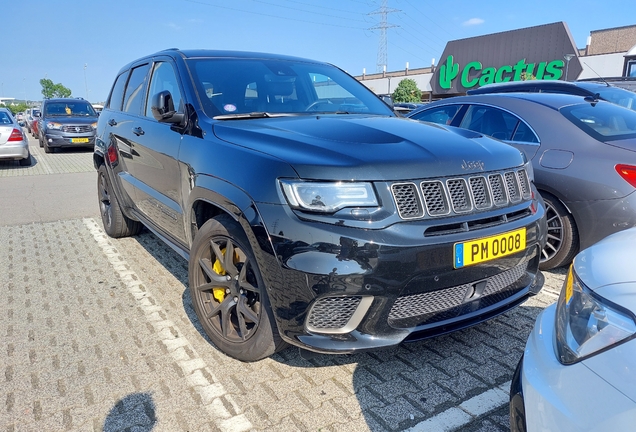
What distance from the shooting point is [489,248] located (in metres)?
2.34

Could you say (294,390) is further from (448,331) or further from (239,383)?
(448,331)

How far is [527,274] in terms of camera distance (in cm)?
274

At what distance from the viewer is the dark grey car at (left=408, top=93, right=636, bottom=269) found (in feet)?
11.8

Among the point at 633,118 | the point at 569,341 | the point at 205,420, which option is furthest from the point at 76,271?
the point at 633,118

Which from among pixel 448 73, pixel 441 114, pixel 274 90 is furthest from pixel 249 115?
pixel 448 73

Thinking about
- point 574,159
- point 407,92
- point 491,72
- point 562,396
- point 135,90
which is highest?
point 491,72

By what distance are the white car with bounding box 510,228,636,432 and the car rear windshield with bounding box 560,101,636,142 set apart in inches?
105

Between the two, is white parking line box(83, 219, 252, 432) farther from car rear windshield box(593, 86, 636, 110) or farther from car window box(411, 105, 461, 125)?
car rear windshield box(593, 86, 636, 110)

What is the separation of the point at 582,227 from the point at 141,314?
3479 mm

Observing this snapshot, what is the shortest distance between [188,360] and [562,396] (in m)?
2.12

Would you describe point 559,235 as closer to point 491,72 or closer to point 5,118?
point 5,118

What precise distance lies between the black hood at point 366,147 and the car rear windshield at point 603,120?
1655 mm

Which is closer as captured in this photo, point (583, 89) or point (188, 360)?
point (188, 360)

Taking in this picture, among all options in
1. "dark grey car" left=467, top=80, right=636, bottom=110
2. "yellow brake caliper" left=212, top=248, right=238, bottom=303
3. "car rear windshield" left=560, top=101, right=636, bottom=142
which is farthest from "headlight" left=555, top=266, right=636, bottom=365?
"dark grey car" left=467, top=80, right=636, bottom=110
